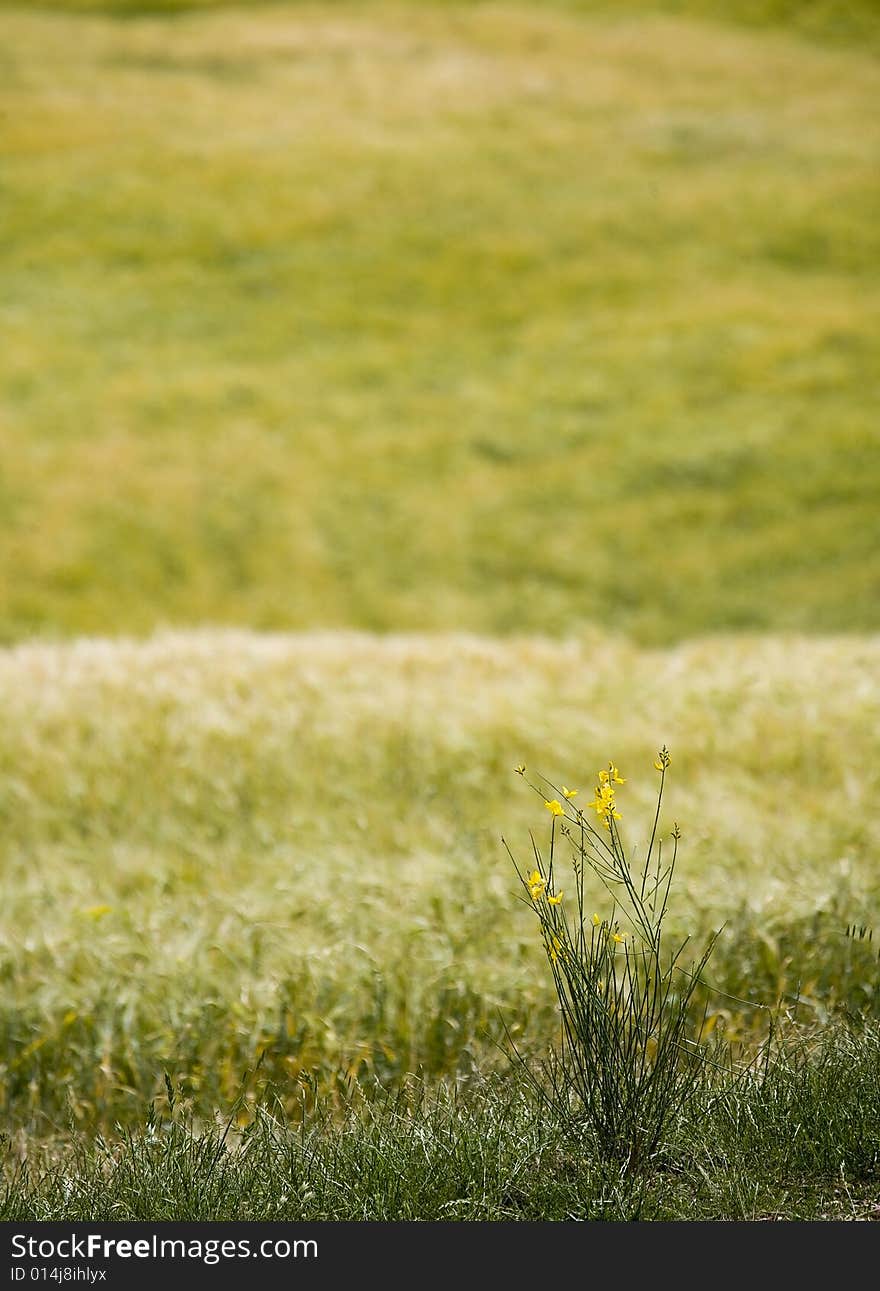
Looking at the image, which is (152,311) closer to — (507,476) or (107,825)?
(507,476)

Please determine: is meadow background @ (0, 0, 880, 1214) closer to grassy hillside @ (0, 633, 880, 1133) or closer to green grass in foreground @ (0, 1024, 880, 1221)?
grassy hillside @ (0, 633, 880, 1133)

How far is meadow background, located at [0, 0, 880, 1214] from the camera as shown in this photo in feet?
14.4

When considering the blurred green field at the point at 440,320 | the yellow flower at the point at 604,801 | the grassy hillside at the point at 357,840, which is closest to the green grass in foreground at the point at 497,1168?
the grassy hillside at the point at 357,840

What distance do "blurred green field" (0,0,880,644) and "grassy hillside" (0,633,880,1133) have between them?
13.3 feet

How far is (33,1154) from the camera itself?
363 centimetres

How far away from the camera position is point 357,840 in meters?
5.41

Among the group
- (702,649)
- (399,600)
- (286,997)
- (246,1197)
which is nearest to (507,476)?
(399,600)

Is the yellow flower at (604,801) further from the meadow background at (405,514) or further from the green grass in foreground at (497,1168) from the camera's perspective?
the meadow background at (405,514)

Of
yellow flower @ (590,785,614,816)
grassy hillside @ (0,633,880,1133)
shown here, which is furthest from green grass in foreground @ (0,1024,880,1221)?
yellow flower @ (590,785,614,816)

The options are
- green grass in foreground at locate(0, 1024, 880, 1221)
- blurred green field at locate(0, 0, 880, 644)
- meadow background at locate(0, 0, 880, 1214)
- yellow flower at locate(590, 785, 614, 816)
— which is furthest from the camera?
blurred green field at locate(0, 0, 880, 644)

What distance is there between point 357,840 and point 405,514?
308 inches

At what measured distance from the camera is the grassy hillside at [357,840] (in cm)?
412

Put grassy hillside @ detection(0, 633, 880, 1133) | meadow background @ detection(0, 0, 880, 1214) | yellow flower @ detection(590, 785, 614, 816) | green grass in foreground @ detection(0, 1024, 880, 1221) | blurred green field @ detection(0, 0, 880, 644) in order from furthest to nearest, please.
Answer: blurred green field @ detection(0, 0, 880, 644)
meadow background @ detection(0, 0, 880, 1214)
grassy hillside @ detection(0, 633, 880, 1133)
yellow flower @ detection(590, 785, 614, 816)
green grass in foreground @ detection(0, 1024, 880, 1221)

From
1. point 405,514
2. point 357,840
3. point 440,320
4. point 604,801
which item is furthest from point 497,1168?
point 440,320
